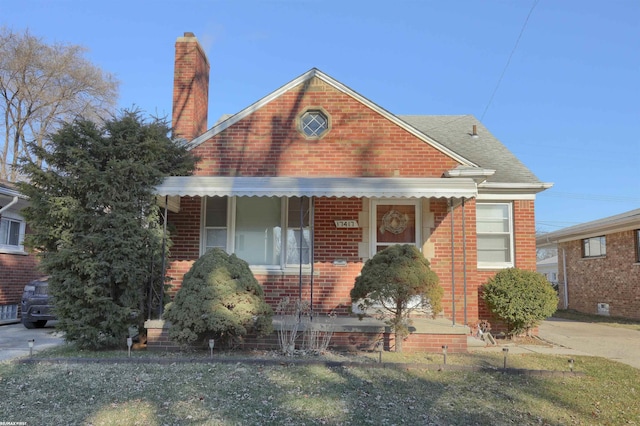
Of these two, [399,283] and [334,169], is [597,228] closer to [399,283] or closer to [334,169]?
[334,169]

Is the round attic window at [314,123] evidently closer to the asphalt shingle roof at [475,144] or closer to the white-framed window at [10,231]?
the asphalt shingle roof at [475,144]

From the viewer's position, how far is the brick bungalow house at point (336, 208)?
940 cm

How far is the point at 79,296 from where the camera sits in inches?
279

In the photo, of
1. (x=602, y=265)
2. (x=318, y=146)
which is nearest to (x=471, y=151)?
(x=318, y=146)

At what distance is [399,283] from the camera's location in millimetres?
6887

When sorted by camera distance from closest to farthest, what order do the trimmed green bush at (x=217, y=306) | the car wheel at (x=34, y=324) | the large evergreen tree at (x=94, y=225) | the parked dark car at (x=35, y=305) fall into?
the trimmed green bush at (x=217, y=306)
the large evergreen tree at (x=94, y=225)
the parked dark car at (x=35, y=305)
the car wheel at (x=34, y=324)

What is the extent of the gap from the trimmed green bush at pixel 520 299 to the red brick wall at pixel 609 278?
763 cm

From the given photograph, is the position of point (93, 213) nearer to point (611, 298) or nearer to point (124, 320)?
point (124, 320)

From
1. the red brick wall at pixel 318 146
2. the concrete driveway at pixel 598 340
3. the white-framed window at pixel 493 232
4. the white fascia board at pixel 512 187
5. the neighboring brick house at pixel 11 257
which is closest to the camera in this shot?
the concrete driveway at pixel 598 340

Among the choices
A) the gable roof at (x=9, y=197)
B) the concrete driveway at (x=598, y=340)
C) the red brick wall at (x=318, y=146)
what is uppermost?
the red brick wall at (x=318, y=146)

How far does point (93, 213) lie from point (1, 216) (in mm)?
6727

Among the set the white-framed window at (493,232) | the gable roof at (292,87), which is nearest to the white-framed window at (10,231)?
the gable roof at (292,87)

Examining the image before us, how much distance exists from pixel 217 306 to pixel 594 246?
16.2m

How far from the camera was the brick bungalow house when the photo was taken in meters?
9.40
